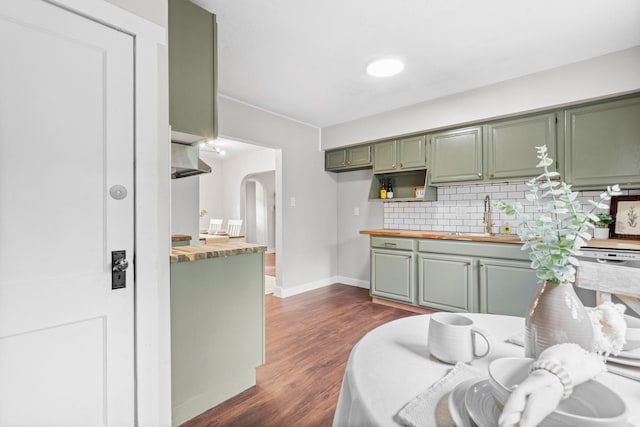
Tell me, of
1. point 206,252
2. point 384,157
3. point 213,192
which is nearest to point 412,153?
point 384,157

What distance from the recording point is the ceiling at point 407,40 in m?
1.99

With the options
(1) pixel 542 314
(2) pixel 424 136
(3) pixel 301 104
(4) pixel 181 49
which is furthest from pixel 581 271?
(3) pixel 301 104

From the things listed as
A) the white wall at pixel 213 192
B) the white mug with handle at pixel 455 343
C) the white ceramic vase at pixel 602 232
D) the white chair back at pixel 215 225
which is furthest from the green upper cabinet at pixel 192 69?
the white wall at pixel 213 192

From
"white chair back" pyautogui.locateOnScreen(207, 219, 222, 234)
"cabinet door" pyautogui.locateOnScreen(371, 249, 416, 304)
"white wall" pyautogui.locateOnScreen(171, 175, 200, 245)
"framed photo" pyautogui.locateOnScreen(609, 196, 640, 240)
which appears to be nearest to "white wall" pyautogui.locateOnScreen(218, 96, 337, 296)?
"white wall" pyautogui.locateOnScreen(171, 175, 200, 245)

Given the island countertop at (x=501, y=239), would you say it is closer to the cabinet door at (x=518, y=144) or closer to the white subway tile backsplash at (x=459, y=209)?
the white subway tile backsplash at (x=459, y=209)

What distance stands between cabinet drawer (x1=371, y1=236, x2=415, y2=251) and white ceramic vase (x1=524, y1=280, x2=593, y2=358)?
282cm

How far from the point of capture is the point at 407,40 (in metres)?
2.34

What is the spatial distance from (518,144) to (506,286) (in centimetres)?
136

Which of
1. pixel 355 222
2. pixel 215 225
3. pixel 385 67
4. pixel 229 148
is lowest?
pixel 215 225

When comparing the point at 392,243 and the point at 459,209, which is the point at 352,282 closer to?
the point at 392,243

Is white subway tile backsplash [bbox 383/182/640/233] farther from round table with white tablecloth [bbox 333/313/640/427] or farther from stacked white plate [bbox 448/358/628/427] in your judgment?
stacked white plate [bbox 448/358/628/427]

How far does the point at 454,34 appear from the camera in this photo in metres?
2.26

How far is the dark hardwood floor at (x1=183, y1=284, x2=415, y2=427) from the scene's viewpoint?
5.69 feet

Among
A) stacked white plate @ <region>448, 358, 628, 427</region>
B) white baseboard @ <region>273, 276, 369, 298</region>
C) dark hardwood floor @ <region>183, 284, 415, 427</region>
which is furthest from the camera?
white baseboard @ <region>273, 276, 369, 298</region>
